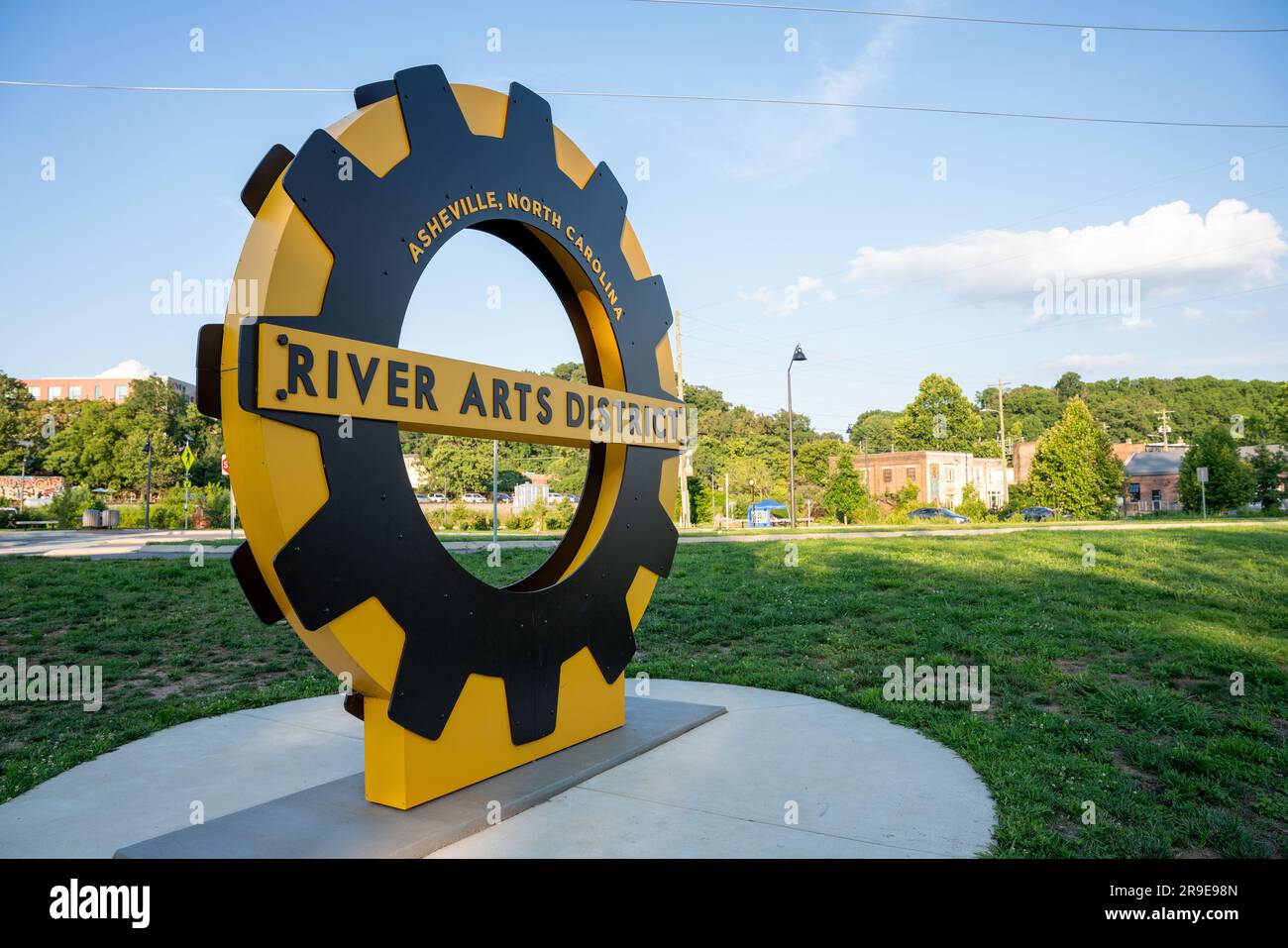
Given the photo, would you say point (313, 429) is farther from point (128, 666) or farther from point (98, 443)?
point (98, 443)

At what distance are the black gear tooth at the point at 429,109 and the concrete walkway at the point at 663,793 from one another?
3.48m

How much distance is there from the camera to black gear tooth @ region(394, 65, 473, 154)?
4.20 m

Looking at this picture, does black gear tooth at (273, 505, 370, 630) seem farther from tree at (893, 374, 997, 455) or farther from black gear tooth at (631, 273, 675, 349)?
tree at (893, 374, 997, 455)

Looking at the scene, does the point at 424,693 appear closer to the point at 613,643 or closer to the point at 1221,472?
the point at 613,643

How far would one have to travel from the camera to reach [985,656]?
7.59m

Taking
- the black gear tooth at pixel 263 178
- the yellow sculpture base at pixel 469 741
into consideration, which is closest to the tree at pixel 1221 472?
the yellow sculpture base at pixel 469 741

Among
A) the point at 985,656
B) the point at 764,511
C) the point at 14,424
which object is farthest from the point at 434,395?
the point at 14,424

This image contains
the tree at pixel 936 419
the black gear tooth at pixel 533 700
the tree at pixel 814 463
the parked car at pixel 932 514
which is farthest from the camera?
the tree at pixel 936 419

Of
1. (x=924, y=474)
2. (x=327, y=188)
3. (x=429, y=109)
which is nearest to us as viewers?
(x=327, y=188)

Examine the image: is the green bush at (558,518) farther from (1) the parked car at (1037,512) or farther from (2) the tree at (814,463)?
→ (1) the parked car at (1037,512)

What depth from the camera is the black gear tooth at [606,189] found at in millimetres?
5586

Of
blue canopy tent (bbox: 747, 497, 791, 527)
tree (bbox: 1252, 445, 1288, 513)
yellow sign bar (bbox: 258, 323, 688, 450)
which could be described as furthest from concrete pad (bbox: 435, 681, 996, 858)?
tree (bbox: 1252, 445, 1288, 513)

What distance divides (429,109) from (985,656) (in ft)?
21.3
